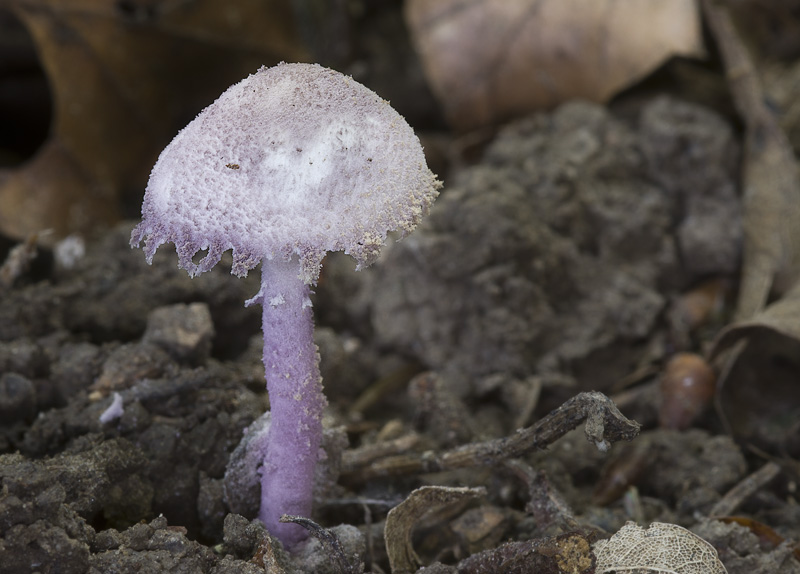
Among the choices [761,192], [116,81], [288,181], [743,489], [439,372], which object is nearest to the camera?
[288,181]

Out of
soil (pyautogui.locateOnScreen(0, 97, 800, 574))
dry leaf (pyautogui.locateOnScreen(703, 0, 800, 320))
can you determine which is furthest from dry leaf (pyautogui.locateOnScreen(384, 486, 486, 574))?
dry leaf (pyautogui.locateOnScreen(703, 0, 800, 320))

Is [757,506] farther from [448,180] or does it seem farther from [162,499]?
[448,180]

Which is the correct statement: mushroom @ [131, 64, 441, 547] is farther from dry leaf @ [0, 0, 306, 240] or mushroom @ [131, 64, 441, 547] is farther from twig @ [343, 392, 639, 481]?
dry leaf @ [0, 0, 306, 240]

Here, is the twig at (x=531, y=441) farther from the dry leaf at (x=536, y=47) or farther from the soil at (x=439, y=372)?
the dry leaf at (x=536, y=47)

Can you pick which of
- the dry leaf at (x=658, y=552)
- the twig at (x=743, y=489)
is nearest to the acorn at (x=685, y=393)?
the twig at (x=743, y=489)

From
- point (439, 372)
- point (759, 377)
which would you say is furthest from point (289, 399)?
point (759, 377)

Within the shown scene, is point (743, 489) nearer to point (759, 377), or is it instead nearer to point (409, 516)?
point (759, 377)
